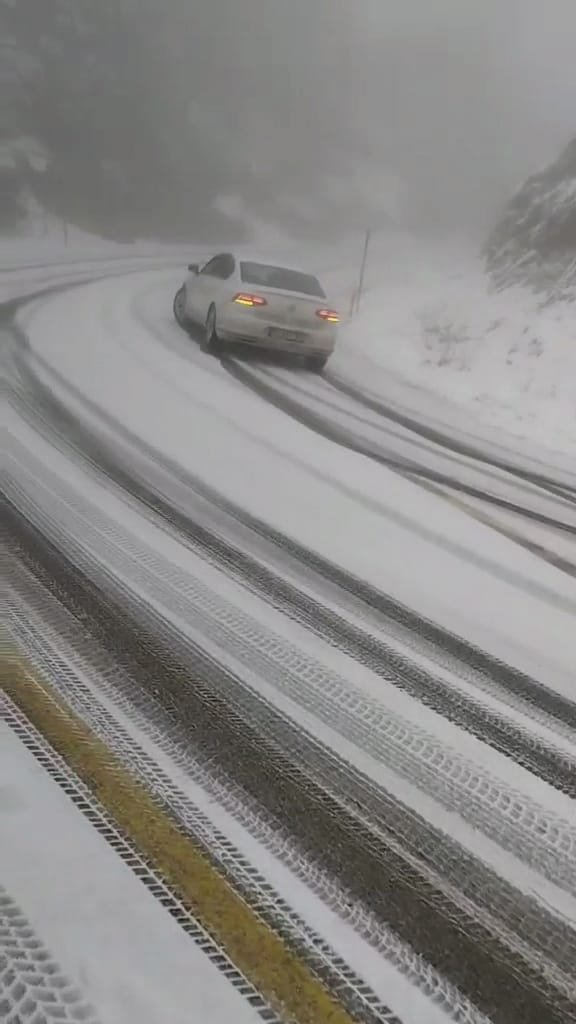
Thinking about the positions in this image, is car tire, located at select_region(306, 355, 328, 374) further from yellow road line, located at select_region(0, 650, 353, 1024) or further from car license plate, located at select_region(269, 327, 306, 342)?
yellow road line, located at select_region(0, 650, 353, 1024)

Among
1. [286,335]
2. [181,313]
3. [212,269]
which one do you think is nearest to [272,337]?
[286,335]

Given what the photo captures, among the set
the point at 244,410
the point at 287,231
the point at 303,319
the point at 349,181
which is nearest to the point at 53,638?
the point at 244,410

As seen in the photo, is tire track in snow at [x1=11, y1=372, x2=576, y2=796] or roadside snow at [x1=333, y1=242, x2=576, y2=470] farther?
roadside snow at [x1=333, y1=242, x2=576, y2=470]

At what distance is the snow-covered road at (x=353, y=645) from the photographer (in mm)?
2314

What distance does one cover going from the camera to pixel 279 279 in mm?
11969

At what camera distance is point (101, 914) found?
2.12 meters

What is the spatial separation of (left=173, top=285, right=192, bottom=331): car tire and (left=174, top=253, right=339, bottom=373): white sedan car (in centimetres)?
128

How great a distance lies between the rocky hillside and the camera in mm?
16375

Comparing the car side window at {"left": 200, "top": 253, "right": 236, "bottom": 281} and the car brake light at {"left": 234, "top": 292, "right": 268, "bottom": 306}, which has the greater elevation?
the car side window at {"left": 200, "top": 253, "right": 236, "bottom": 281}

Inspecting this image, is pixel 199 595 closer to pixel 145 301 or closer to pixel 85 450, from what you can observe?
pixel 85 450

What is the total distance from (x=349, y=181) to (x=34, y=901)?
8320 cm

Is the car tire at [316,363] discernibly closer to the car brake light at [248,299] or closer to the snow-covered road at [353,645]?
the car brake light at [248,299]

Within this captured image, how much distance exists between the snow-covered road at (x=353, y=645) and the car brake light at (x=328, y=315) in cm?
415

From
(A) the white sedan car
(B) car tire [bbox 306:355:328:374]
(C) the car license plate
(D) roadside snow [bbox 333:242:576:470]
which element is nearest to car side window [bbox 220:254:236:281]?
(A) the white sedan car
